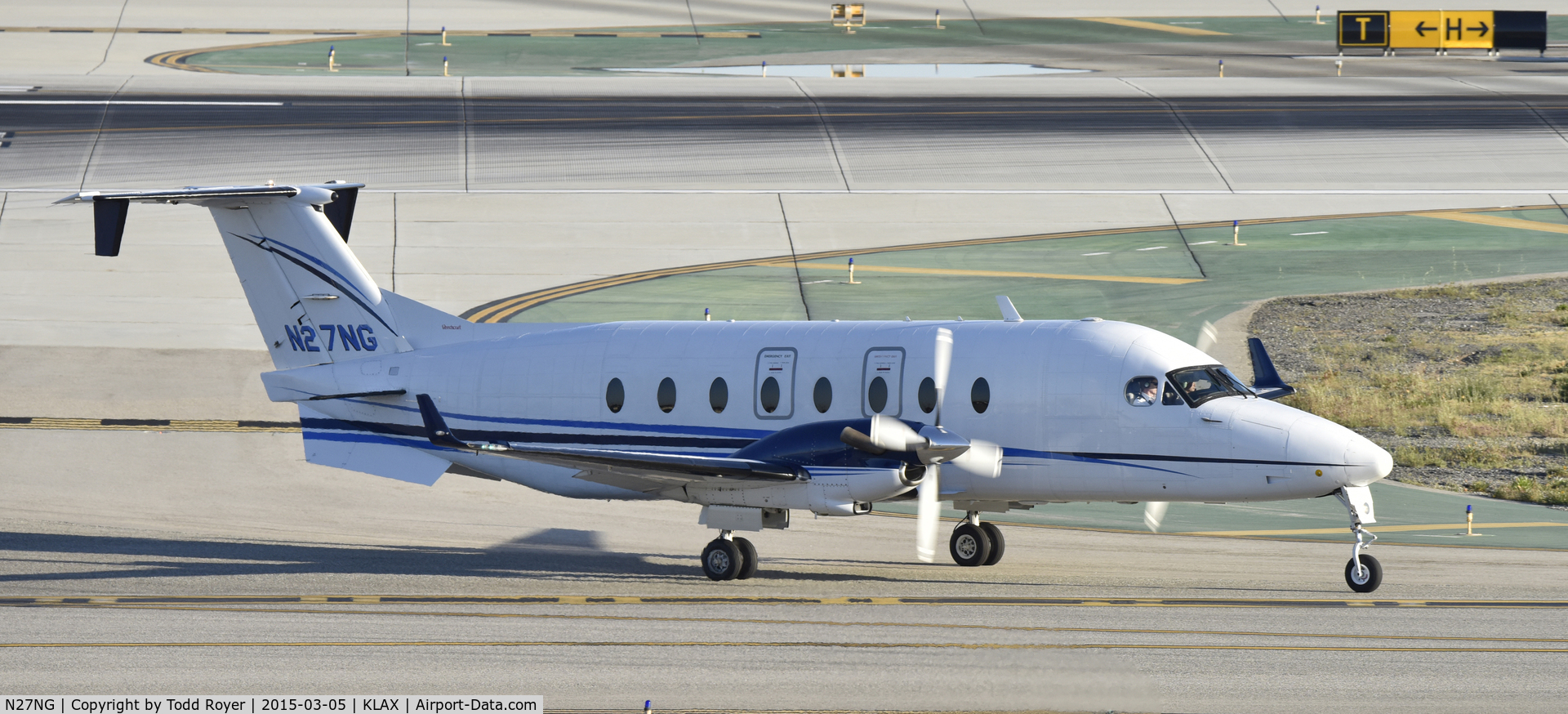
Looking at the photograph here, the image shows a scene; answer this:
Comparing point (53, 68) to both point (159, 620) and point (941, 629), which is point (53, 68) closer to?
point (159, 620)

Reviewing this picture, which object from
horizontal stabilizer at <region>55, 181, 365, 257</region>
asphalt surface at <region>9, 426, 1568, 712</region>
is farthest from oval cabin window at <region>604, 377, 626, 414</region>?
horizontal stabilizer at <region>55, 181, 365, 257</region>

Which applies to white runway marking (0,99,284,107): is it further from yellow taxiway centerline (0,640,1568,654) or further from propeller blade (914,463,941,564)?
propeller blade (914,463,941,564)

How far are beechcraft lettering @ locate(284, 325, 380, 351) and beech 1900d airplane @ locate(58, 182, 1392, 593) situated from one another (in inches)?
1.1

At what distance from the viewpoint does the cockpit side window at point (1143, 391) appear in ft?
63.4

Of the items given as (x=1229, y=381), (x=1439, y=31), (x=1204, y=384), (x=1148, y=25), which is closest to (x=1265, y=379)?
(x=1229, y=381)

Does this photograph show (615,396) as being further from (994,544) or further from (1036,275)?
(1036,275)

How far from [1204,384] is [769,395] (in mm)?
5813

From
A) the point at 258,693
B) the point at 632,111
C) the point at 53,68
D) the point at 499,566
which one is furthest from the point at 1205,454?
the point at 53,68

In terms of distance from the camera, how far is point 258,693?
1445 cm

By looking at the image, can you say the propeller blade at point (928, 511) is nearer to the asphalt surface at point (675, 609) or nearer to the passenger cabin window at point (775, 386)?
the asphalt surface at point (675, 609)

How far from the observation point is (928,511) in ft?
62.0

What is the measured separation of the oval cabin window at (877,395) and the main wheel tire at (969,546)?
107 inches

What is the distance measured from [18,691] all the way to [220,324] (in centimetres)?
2313

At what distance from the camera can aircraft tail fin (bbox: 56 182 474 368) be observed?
2317cm
